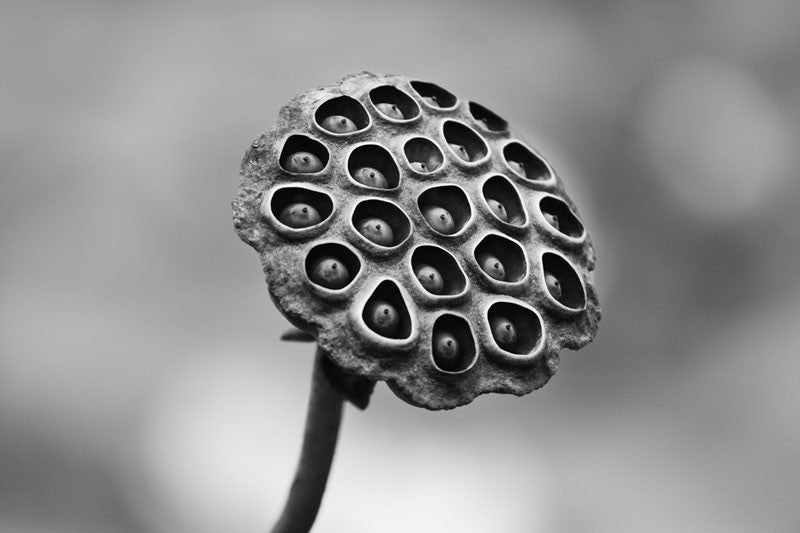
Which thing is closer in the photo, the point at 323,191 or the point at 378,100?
the point at 323,191

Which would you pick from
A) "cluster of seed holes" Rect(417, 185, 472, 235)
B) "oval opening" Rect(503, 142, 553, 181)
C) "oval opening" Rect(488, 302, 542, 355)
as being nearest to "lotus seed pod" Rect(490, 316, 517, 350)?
"oval opening" Rect(488, 302, 542, 355)

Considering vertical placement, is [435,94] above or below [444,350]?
above

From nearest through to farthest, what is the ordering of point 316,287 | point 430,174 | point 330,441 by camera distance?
1. point 316,287
2. point 430,174
3. point 330,441

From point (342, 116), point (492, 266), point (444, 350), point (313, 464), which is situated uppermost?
point (342, 116)

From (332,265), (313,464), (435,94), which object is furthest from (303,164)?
(313,464)

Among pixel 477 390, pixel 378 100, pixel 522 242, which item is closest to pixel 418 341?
pixel 477 390

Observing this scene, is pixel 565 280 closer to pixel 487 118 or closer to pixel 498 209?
pixel 498 209

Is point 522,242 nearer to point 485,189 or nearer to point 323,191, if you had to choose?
point 485,189
